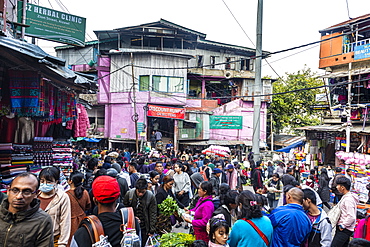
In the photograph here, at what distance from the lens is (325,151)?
20.7 metres

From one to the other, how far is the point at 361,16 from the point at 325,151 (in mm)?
8745

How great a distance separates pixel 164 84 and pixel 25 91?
69.5ft

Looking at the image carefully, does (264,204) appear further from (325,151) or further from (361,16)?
(325,151)

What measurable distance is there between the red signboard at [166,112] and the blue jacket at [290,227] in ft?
74.8

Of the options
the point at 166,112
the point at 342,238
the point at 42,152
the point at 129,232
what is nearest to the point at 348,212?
the point at 342,238

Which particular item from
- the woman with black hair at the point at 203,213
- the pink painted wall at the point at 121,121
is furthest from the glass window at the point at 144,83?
the woman with black hair at the point at 203,213

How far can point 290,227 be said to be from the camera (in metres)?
4.03

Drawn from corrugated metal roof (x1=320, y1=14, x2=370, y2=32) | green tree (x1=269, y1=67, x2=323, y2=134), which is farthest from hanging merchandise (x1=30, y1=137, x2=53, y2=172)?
green tree (x1=269, y1=67, x2=323, y2=134)

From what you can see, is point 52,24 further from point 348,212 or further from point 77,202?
point 348,212

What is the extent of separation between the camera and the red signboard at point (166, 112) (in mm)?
26484

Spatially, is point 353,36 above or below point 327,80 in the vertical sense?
above

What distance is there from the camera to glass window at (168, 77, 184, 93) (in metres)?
27.4

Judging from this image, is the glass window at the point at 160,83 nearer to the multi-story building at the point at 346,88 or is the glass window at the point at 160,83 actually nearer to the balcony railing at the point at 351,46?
the multi-story building at the point at 346,88

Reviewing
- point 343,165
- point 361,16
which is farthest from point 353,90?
point 343,165
